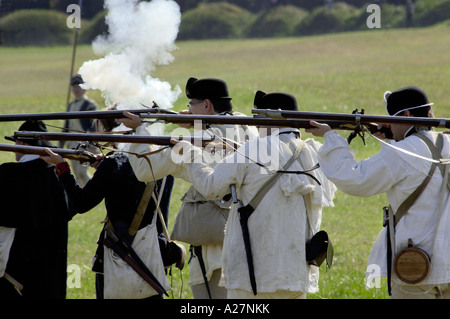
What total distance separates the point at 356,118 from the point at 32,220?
2.75m

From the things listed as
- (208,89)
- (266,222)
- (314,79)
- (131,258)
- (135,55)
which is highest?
(314,79)

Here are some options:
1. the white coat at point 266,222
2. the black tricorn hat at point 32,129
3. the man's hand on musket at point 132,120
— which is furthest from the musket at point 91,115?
the white coat at point 266,222

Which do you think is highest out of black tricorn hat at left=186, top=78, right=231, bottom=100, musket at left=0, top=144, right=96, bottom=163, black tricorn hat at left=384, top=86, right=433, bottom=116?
black tricorn hat at left=186, top=78, right=231, bottom=100

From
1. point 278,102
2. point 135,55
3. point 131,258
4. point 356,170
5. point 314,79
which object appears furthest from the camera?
point 314,79

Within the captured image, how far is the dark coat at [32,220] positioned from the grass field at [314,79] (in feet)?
6.82

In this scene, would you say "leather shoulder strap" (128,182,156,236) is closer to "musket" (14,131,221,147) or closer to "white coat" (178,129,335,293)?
"musket" (14,131,221,147)

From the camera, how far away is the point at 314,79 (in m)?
23.1

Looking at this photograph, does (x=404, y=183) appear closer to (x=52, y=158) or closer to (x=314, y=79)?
(x=52, y=158)

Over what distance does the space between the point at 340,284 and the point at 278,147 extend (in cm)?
353

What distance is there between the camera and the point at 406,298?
4.38 m

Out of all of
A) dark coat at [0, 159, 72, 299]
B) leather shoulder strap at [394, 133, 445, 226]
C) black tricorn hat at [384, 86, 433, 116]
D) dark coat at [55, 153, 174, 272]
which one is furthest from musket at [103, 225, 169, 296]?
black tricorn hat at [384, 86, 433, 116]

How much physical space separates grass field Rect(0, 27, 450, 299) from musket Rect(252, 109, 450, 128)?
3298 mm

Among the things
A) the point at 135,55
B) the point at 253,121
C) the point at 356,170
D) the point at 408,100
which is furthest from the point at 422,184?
the point at 135,55

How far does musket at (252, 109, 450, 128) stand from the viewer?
4070mm
